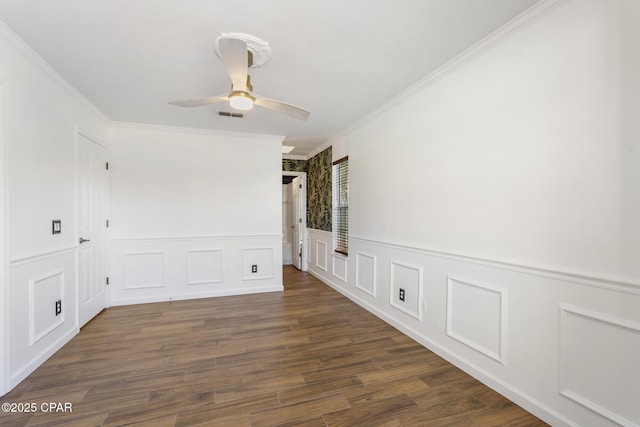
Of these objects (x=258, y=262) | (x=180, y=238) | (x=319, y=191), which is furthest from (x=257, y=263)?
(x=319, y=191)

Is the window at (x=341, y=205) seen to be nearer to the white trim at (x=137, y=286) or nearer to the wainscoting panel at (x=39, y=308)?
the white trim at (x=137, y=286)

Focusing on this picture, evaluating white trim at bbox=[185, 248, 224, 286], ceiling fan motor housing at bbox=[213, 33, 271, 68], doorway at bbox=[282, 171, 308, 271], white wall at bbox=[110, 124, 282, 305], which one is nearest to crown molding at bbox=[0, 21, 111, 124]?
white wall at bbox=[110, 124, 282, 305]

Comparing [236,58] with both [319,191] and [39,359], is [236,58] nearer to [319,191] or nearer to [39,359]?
[39,359]

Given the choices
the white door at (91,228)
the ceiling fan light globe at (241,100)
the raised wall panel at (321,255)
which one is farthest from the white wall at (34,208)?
the raised wall panel at (321,255)

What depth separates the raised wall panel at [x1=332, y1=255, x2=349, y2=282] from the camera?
14.4 ft

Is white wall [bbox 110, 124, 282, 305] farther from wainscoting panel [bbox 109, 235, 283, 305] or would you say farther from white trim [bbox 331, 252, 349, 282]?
white trim [bbox 331, 252, 349, 282]

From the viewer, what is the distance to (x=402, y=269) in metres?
3.06

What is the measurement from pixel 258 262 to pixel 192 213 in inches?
49.3

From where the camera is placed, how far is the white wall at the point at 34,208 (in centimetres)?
200

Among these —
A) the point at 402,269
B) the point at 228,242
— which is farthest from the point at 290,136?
the point at 402,269

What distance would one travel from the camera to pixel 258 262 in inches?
181

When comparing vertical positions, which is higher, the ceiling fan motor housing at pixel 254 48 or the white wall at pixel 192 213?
the ceiling fan motor housing at pixel 254 48

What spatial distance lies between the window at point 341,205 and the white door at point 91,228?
125 inches

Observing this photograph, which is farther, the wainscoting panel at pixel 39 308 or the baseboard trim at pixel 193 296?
the baseboard trim at pixel 193 296
